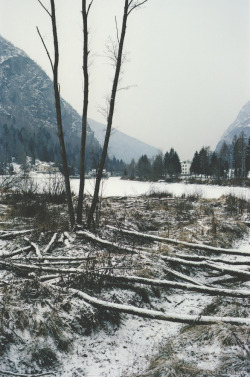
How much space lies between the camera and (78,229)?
667cm

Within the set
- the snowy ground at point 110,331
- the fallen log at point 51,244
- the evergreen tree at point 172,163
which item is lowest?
the snowy ground at point 110,331

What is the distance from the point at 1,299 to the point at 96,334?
44.5 inches

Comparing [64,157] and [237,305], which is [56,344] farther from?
[64,157]

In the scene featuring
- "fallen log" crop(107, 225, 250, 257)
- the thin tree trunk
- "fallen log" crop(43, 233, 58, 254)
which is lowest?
"fallen log" crop(43, 233, 58, 254)

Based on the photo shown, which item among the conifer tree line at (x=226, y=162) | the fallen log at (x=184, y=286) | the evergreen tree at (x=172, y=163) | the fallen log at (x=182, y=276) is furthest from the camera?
the evergreen tree at (x=172, y=163)

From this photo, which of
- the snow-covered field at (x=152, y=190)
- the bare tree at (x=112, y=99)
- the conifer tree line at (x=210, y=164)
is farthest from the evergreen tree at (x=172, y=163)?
the bare tree at (x=112, y=99)

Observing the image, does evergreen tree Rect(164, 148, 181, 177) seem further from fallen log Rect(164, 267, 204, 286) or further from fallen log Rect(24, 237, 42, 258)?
fallen log Rect(164, 267, 204, 286)

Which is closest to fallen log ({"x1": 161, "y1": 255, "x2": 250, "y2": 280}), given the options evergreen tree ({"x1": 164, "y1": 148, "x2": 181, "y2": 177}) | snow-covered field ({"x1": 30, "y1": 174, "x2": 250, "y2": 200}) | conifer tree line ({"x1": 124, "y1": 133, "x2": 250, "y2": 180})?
snow-covered field ({"x1": 30, "y1": 174, "x2": 250, "y2": 200})

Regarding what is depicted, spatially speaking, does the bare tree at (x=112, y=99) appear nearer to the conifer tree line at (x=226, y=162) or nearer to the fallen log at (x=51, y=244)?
the fallen log at (x=51, y=244)

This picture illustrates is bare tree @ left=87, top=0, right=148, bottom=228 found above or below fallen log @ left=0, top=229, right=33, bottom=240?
above

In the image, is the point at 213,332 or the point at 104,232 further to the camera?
the point at 104,232

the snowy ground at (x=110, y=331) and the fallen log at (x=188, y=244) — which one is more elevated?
the fallen log at (x=188, y=244)

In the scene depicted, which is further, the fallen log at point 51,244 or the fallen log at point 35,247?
the fallen log at point 51,244

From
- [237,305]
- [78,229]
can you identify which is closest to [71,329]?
[237,305]
